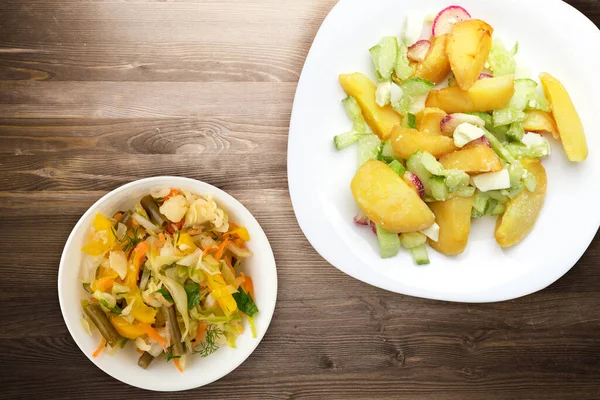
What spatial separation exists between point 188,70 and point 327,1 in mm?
417

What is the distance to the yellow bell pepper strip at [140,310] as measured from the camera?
4.21 ft

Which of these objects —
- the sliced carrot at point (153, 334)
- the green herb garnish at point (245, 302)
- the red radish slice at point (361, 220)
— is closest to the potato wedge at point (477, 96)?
the red radish slice at point (361, 220)

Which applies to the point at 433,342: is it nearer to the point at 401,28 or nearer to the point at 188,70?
the point at 401,28

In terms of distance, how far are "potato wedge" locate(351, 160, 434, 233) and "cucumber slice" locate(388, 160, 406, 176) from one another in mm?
27

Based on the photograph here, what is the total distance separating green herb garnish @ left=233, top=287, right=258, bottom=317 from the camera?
4.32 feet

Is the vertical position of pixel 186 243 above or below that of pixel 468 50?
below

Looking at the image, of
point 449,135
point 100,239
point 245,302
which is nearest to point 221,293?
point 245,302

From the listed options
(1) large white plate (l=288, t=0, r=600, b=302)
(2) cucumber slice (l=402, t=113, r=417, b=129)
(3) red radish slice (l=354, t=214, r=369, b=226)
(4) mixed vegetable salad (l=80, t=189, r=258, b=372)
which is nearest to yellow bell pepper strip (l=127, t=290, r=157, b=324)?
(4) mixed vegetable salad (l=80, t=189, r=258, b=372)

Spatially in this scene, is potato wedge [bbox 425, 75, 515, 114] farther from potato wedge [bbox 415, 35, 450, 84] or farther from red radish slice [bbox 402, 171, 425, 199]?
red radish slice [bbox 402, 171, 425, 199]

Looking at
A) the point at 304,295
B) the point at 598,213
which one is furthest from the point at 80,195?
the point at 598,213

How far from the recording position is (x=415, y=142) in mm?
1232

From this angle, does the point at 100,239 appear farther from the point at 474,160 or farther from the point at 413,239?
the point at 474,160

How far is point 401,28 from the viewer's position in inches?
53.3

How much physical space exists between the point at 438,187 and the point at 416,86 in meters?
0.25
